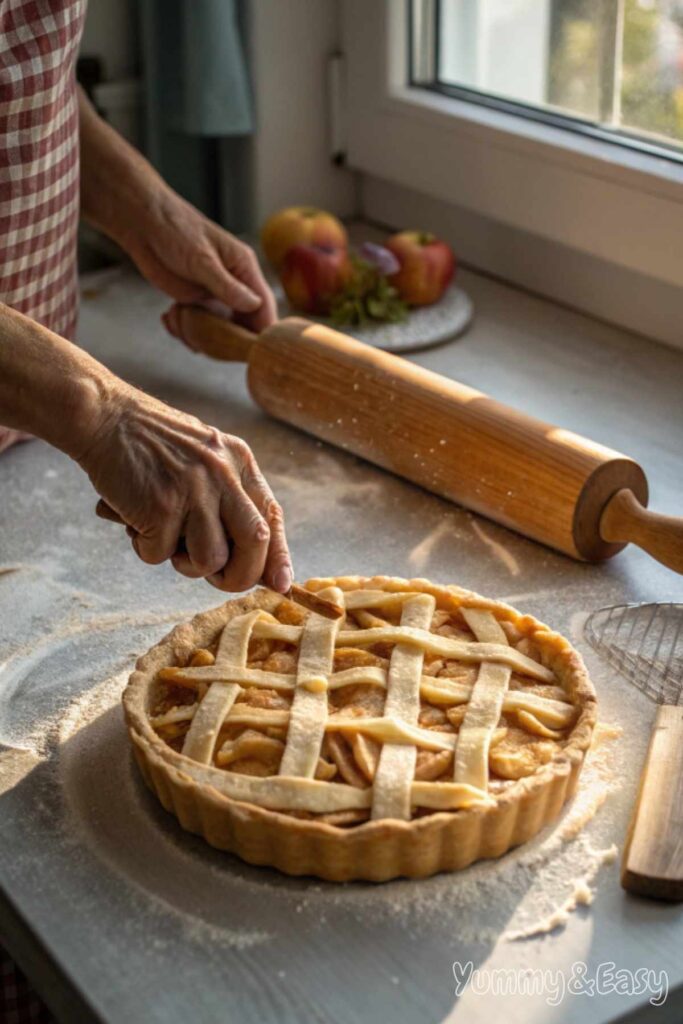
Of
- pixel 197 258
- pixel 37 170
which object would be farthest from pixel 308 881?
pixel 197 258

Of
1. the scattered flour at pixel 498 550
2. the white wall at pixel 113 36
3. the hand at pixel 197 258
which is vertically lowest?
the scattered flour at pixel 498 550

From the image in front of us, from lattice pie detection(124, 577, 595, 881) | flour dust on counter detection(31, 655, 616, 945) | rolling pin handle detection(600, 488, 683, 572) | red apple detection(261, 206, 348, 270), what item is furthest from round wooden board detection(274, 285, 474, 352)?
flour dust on counter detection(31, 655, 616, 945)

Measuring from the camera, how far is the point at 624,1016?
85 cm

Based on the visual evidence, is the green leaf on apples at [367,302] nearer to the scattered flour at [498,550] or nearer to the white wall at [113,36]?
the scattered flour at [498,550]

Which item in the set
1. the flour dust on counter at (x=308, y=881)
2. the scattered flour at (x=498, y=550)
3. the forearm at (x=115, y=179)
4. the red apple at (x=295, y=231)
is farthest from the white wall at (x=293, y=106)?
the flour dust on counter at (x=308, y=881)

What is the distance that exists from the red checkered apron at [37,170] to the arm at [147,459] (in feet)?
1.19

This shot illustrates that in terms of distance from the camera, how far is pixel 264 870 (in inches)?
38.8

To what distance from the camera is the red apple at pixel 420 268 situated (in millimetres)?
1921

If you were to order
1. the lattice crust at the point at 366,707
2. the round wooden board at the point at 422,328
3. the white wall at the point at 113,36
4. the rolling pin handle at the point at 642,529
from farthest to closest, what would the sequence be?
1. the white wall at the point at 113,36
2. the round wooden board at the point at 422,328
3. the rolling pin handle at the point at 642,529
4. the lattice crust at the point at 366,707

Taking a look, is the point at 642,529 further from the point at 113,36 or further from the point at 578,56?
the point at 113,36

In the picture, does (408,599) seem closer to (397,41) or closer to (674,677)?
(674,677)

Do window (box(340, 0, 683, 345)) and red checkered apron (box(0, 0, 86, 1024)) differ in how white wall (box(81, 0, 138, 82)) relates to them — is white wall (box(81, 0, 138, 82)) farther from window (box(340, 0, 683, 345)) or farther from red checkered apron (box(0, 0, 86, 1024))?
red checkered apron (box(0, 0, 86, 1024))

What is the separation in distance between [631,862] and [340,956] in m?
0.22

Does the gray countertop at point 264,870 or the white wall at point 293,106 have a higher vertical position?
the white wall at point 293,106
